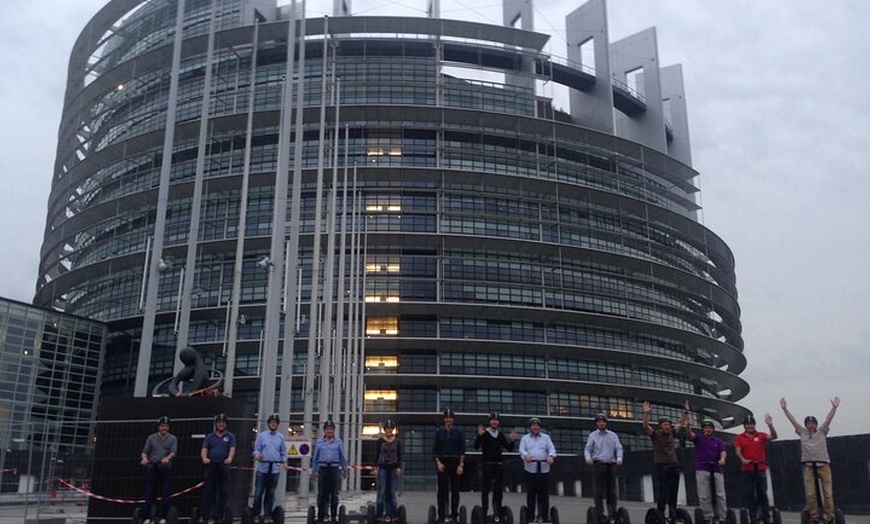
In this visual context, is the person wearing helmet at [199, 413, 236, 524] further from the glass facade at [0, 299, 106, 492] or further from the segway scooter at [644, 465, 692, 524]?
the glass facade at [0, 299, 106, 492]

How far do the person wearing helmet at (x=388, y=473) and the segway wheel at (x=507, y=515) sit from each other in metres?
2.03

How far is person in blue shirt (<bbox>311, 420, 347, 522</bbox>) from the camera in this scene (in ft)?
Answer: 45.7

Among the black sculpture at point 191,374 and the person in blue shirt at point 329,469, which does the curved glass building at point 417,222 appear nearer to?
the black sculpture at point 191,374

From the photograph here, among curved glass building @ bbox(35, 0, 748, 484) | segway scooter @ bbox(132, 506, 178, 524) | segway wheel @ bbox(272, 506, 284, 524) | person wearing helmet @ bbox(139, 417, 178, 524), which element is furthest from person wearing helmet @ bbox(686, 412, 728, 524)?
curved glass building @ bbox(35, 0, 748, 484)

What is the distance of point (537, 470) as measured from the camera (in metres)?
13.4

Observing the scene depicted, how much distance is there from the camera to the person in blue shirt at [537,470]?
43.7 feet

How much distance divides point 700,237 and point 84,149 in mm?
63161

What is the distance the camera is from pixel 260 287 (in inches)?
2393

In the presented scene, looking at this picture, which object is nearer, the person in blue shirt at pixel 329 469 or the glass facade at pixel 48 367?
the person in blue shirt at pixel 329 469

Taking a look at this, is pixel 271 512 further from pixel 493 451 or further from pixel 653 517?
pixel 653 517

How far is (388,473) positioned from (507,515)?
8.53 feet

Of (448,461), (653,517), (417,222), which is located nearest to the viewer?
(653,517)

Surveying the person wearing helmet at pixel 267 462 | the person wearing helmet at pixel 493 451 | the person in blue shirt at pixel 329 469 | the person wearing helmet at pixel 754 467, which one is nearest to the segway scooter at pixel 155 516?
the person wearing helmet at pixel 267 462

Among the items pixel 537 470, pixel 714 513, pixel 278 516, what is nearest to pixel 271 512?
pixel 278 516
